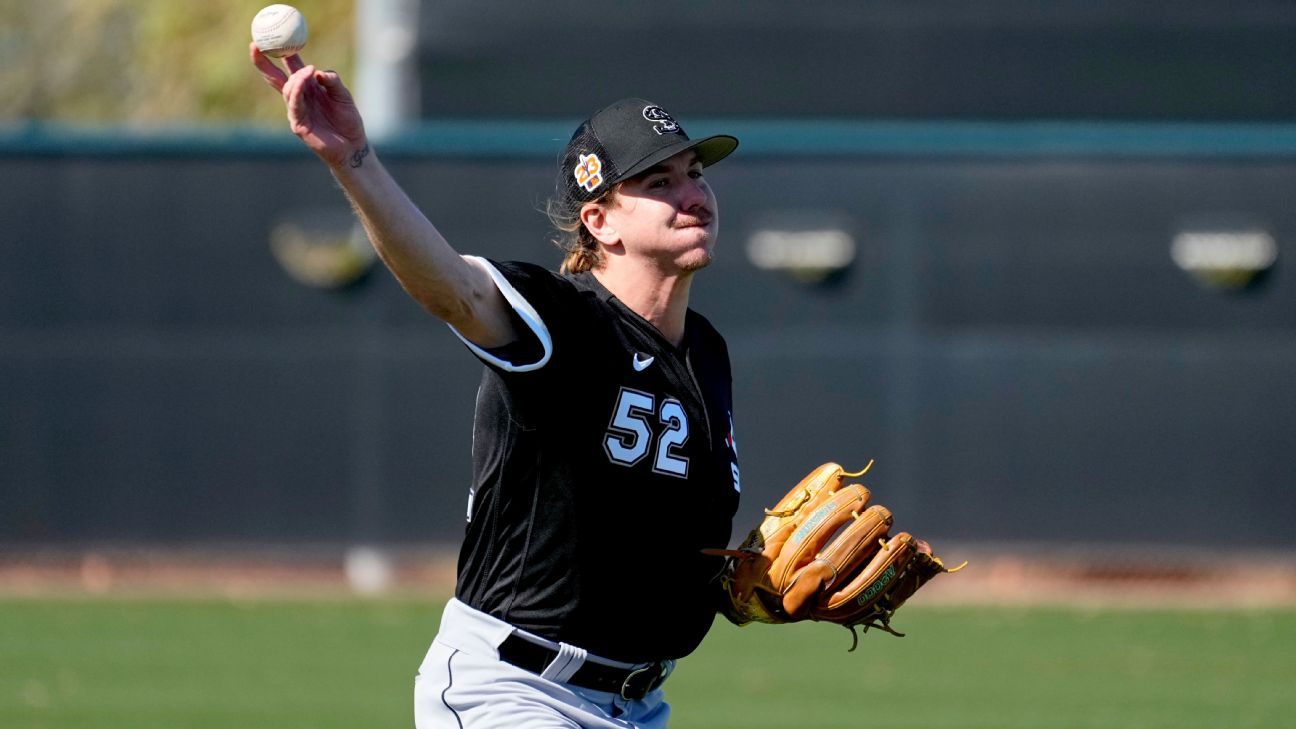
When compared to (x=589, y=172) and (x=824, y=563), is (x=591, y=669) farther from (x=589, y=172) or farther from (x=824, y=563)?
(x=589, y=172)

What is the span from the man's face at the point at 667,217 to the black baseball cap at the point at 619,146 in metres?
0.04

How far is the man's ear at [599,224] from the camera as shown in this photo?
3.58 metres

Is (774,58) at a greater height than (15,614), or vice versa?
(774,58)

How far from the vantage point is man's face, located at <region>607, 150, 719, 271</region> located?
3.49m

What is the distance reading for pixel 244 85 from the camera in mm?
22547

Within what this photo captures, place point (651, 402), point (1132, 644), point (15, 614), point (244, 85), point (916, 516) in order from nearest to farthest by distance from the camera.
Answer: point (651, 402) → point (1132, 644) → point (15, 614) → point (916, 516) → point (244, 85)

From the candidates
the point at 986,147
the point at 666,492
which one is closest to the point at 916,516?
the point at 986,147

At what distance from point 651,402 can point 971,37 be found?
956 centimetres

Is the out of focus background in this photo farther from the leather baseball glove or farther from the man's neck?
the man's neck

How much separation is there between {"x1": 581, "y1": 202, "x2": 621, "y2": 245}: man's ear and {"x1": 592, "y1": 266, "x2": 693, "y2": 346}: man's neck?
2.6 inches

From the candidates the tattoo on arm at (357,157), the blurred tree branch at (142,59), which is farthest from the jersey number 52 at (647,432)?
the blurred tree branch at (142,59)

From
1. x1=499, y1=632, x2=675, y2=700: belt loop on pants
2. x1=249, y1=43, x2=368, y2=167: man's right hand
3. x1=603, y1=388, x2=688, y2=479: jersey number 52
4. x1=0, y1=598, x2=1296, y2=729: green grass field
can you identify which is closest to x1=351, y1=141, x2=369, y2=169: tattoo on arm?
x1=249, y1=43, x2=368, y2=167: man's right hand

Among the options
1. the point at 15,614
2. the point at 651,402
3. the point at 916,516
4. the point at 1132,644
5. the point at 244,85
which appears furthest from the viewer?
the point at 244,85

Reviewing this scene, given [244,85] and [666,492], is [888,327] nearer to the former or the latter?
[666,492]
